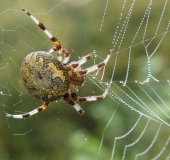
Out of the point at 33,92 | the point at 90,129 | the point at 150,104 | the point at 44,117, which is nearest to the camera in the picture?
the point at 33,92

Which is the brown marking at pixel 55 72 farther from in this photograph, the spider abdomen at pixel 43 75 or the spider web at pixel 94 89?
the spider web at pixel 94 89

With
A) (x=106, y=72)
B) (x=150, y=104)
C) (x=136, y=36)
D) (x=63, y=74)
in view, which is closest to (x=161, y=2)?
(x=136, y=36)

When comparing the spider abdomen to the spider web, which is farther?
the spider web

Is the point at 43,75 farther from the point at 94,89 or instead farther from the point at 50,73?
the point at 94,89

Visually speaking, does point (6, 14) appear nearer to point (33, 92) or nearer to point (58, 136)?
point (58, 136)

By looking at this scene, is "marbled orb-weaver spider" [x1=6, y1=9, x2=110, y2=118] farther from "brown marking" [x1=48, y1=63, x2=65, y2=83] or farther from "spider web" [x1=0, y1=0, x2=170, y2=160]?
"spider web" [x1=0, y1=0, x2=170, y2=160]

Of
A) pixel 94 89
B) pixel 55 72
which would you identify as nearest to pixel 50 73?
pixel 55 72

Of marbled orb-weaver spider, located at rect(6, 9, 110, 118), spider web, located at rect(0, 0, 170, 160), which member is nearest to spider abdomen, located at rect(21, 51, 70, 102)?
marbled orb-weaver spider, located at rect(6, 9, 110, 118)
